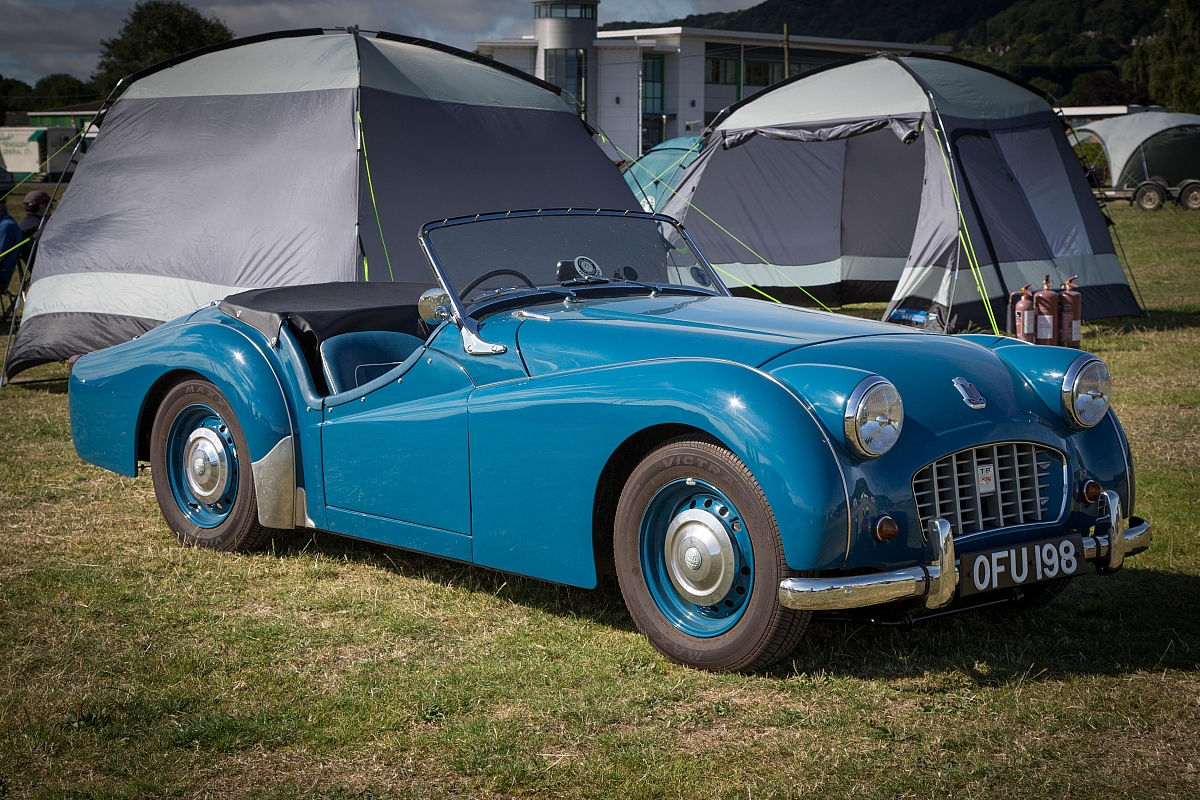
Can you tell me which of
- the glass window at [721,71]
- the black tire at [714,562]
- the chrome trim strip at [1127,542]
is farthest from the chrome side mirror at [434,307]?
the glass window at [721,71]

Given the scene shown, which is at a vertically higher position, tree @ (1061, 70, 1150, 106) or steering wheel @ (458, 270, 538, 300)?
tree @ (1061, 70, 1150, 106)

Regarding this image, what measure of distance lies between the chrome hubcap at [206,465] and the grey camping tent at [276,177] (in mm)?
3498

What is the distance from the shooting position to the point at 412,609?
4.35 metres

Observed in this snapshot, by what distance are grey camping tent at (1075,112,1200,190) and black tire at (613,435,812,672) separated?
98.8 feet

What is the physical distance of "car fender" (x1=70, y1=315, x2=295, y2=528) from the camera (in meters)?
4.78

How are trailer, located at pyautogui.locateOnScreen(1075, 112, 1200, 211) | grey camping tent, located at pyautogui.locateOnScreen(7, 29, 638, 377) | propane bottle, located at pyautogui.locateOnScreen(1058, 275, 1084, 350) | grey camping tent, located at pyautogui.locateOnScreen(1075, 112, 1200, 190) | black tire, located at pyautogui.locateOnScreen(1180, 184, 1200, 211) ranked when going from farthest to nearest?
grey camping tent, located at pyautogui.locateOnScreen(1075, 112, 1200, 190), trailer, located at pyautogui.locateOnScreen(1075, 112, 1200, 211), black tire, located at pyautogui.locateOnScreen(1180, 184, 1200, 211), propane bottle, located at pyautogui.locateOnScreen(1058, 275, 1084, 350), grey camping tent, located at pyautogui.locateOnScreen(7, 29, 638, 377)

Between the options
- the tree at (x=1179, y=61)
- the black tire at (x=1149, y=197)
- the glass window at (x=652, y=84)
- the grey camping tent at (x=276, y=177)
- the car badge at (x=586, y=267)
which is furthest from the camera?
the glass window at (x=652, y=84)

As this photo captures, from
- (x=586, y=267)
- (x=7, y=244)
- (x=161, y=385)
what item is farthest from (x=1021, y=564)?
(x=7, y=244)

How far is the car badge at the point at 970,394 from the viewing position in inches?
142

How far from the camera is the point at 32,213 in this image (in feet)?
41.7

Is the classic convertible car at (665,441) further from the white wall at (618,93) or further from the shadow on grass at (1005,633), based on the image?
the white wall at (618,93)

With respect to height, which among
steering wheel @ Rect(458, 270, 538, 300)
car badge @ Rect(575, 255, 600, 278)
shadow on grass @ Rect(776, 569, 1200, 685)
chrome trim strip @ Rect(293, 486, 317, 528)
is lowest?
shadow on grass @ Rect(776, 569, 1200, 685)

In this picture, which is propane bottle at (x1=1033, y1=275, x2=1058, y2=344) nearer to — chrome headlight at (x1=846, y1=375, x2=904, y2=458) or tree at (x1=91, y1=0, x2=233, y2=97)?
chrome headlight at (x1=846, y1=375, x2=904, y2=458)

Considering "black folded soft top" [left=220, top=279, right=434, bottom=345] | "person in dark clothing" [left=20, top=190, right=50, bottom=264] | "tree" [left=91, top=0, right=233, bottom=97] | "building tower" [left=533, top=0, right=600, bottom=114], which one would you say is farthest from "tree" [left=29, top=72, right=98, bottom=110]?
"black folded soft top" [left=220, top=279, right=434, bottom=345]
